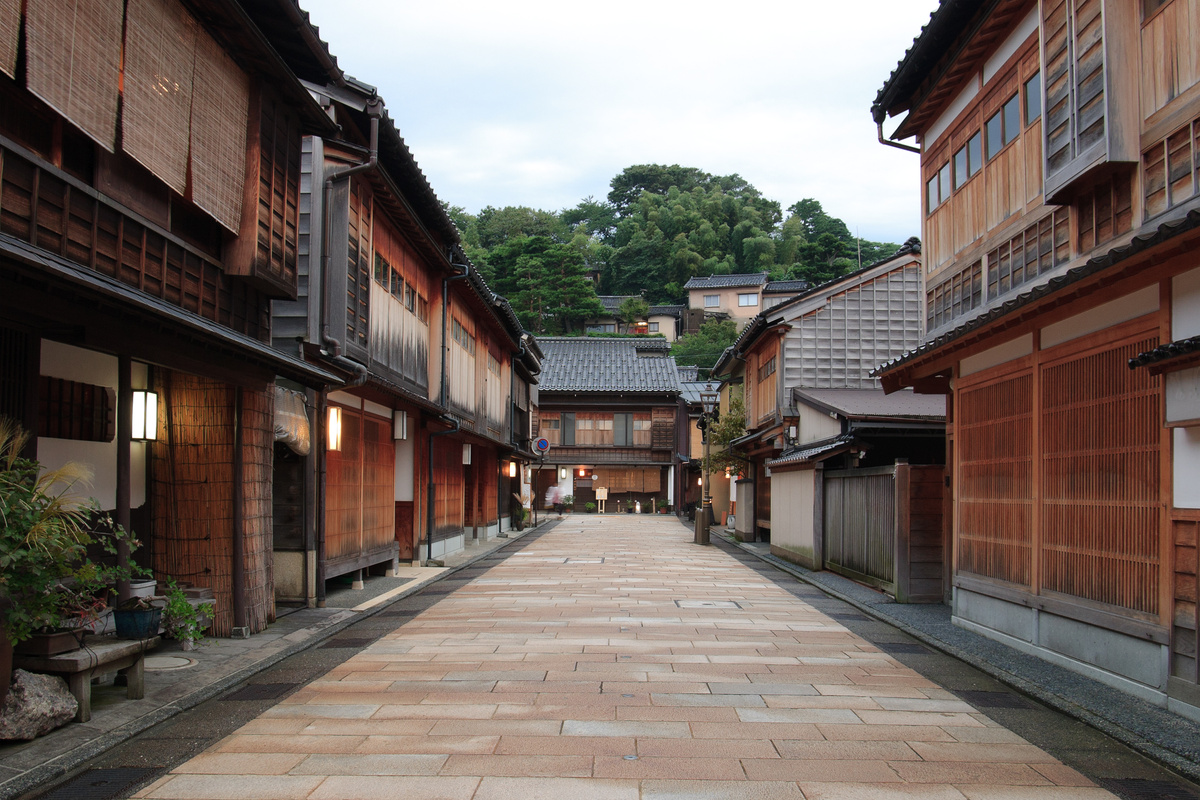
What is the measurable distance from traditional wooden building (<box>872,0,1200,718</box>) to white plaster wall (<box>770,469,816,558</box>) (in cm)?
763

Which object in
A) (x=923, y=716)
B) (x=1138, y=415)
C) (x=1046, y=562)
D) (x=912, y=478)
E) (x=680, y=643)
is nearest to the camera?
(x=923, y=716)

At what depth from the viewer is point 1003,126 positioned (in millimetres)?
11594

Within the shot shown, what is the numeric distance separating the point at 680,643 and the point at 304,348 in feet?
22.3

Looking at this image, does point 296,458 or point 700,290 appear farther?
point 700,290

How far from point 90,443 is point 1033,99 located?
11.5m

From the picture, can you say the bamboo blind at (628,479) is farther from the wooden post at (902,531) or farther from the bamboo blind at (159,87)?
the bamboo blind at (159,87)

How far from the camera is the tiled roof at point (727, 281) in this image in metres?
73.2

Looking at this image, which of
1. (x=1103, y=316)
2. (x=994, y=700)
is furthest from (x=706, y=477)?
(x=994, y=700)

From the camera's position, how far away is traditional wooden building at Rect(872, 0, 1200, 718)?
735 cm

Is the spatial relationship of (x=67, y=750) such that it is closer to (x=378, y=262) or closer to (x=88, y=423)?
(x=88, y=423)

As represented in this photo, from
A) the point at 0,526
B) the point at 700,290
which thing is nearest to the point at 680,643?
the point at 0,526

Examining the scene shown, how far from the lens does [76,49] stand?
680cm

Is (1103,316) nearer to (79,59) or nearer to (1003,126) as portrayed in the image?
(1003,126)

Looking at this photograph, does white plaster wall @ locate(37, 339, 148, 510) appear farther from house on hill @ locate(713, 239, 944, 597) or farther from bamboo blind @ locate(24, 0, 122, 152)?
house on hill @ locate(713, 239, 944, 597)
